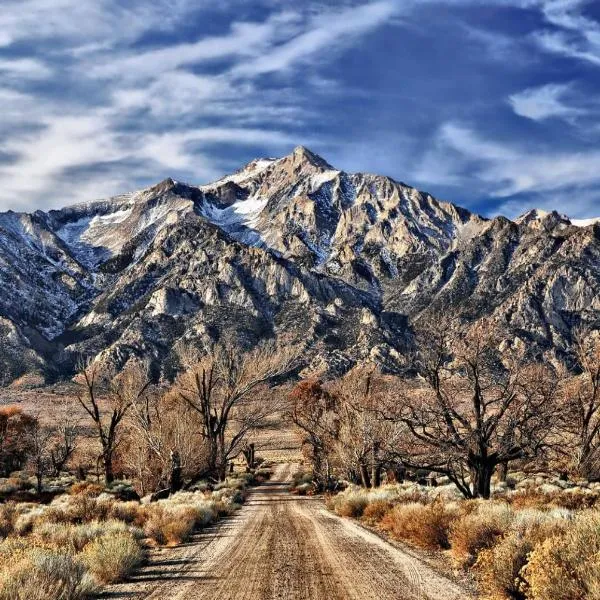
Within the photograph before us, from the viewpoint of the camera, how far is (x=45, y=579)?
888cm

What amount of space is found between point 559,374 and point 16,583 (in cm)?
2057

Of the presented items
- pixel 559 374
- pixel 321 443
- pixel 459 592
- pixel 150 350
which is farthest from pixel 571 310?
pixel 459 592

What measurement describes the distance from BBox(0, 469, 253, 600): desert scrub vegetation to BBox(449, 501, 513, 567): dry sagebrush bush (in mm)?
7233

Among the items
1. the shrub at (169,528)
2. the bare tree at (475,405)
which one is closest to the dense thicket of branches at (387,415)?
the bare tree at (475,405)

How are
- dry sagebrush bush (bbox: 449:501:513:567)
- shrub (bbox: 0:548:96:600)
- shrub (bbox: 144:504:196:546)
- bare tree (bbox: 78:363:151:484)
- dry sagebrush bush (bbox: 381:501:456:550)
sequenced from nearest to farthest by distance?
1. shrub (bbox: 0:548:96:600)
2. dry sagebrush bush (bbox: 449:501:513:567)
3. dry sagebrush bush (bbox: 381:501:456:550)
4. shrub (bbox: 144:504:196:546)
5. bare tree (bbox: 78:363:151:484)

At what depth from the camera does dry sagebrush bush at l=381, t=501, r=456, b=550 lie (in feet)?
48.9

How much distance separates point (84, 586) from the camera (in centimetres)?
982

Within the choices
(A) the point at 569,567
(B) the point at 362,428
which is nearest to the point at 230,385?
(B) the point at 362,428

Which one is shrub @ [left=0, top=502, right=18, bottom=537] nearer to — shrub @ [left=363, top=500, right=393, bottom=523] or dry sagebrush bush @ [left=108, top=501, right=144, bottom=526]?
dry sagebrush bush @ [left=108, top=501, right=144, bottom=526]

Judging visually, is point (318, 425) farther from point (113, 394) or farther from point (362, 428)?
point (113, 394)

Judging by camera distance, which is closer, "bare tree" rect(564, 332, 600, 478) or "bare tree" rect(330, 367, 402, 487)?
"bare tree" rect(564, 332, 600, 478)

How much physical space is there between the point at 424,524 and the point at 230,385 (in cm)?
2327

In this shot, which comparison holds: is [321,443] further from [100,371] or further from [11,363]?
[11,363]

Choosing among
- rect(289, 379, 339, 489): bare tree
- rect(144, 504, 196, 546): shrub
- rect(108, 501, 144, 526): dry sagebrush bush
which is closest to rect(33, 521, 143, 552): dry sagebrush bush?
rect(144, 504, 196, 546): shrub
